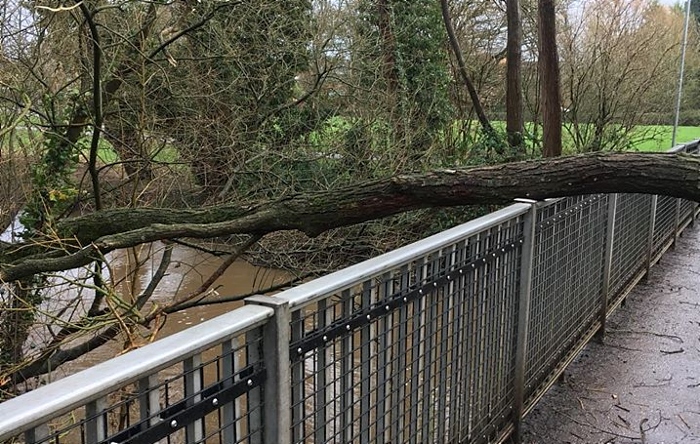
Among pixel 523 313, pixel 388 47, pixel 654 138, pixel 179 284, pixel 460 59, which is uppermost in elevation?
pixel 388 47

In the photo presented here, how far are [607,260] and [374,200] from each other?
193 centimetres

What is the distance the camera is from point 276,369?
172 centimetres

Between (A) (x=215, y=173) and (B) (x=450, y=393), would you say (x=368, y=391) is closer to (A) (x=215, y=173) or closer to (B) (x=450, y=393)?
(B) (x=450, y=393)

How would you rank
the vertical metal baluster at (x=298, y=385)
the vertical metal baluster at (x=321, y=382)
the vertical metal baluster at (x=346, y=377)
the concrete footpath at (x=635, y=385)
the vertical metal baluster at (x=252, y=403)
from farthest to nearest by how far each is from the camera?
the concrete footpath at (x=635, y=385), the vertical metal baluster at (x=346, y=377), the vertical metal baluster at (x=321, y=382), the vertical metal baluster at (x=298, y=385), the vertical metal baluster at (x=252, y=403)

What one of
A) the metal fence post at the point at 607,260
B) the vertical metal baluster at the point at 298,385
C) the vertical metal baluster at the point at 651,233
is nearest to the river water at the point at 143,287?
the vertical metal baluster at the point at 298,385

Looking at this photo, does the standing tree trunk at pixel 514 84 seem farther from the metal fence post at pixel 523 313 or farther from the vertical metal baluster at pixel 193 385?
the vertical metal baluster at pixel 193 385

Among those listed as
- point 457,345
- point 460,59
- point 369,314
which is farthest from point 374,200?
point 460,59

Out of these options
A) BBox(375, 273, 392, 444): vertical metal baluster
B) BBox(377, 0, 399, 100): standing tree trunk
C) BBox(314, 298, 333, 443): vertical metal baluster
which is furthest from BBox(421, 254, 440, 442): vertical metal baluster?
BBox(377, 0, 399, 100): standing tree trunk

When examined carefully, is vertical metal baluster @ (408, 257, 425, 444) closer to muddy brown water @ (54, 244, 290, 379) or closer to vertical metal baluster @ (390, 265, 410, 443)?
vertical metal baluster @ (390, 265, 410, 443)

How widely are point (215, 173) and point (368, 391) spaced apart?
6.94 m

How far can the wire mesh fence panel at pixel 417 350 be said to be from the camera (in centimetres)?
200

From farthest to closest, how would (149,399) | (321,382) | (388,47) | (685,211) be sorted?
1. (388,47)
2. (685,211)
3. (321,382)
4. (149,399)

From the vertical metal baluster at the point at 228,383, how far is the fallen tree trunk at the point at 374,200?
101 inches

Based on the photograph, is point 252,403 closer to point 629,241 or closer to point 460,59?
point 629,241
